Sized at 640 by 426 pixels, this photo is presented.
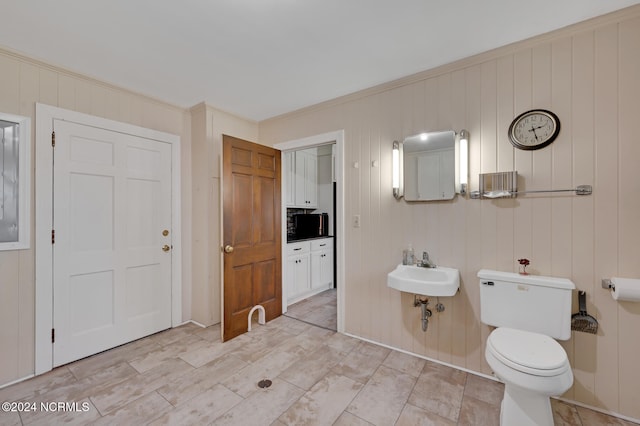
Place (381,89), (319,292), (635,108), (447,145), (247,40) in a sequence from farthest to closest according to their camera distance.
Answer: (319,292), (381,89), (447,145), (247,40), (635,108)

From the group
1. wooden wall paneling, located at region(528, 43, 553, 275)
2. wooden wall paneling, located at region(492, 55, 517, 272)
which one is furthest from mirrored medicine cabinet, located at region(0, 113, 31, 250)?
wooden wall paneling, located at region(528, 43, 553, 275)

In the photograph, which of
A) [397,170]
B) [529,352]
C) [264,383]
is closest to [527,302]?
[529,352]

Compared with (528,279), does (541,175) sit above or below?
above

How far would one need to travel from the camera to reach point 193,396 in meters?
1.89

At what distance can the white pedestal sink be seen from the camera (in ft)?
6.51

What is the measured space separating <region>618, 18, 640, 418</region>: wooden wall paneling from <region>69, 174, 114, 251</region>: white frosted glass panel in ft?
12.9

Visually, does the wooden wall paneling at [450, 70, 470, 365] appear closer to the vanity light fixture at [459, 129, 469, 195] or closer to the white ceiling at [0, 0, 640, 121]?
the vanity light fixture at [459, 129, 469, 195]

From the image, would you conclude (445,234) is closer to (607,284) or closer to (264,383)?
(607,284)

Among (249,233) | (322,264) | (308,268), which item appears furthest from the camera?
(322,264)

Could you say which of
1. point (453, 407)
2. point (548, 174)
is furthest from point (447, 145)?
point (453, 407)

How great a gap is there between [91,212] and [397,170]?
277 centimetres

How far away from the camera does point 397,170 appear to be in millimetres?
2465

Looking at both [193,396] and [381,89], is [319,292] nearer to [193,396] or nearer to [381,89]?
[193,396]

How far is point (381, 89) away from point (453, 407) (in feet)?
8.47
